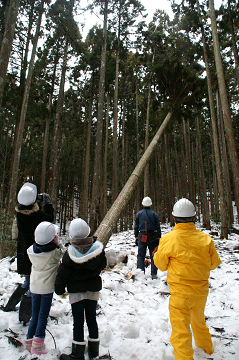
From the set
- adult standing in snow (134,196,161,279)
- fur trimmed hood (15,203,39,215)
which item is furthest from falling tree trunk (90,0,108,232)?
fur trimmed hood (15,203,39,215)

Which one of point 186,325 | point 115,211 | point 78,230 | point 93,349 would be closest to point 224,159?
point 115,211

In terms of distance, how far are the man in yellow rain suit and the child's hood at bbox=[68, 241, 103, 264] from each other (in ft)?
2.46

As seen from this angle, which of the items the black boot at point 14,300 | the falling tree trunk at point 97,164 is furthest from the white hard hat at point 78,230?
the falling tree trunk at point 97,164

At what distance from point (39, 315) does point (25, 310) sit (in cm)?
59

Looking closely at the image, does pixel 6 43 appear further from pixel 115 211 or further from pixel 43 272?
pixel 43 272

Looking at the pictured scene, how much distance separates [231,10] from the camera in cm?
948

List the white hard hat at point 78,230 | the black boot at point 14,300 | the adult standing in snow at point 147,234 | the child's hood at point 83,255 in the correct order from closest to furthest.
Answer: the child's hood at point 83,255 → the white hard hat at point 78,230 → the black boot at point 14,300 → the adult standing in snow at point 147,234

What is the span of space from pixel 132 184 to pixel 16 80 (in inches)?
354

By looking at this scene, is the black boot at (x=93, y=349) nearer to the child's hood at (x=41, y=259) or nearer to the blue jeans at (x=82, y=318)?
the blue jeans at (x=82, y=318)

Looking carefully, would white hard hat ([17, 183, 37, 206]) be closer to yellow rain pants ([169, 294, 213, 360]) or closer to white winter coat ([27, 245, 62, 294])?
white winter coat ([27, 245, 62, 294])

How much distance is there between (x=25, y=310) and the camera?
8.89 ft

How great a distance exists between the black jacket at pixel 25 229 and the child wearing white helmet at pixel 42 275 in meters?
0.38

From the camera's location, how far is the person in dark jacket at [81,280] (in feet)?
7.29

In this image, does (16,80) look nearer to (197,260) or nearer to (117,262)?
(117,262)
